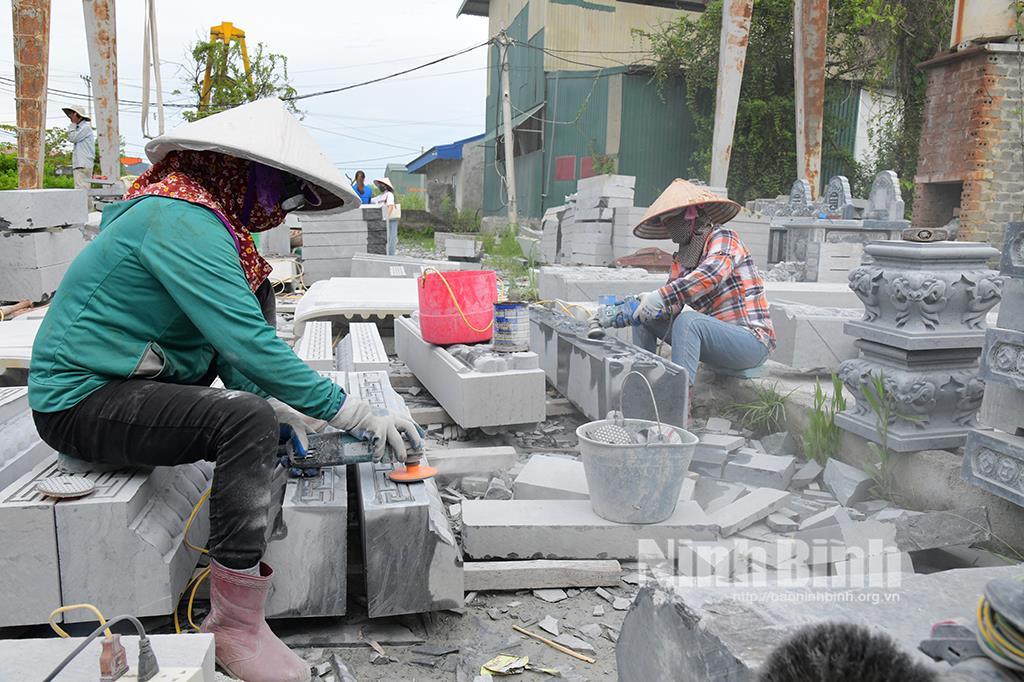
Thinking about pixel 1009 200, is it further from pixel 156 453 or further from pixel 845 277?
pixel 156 453

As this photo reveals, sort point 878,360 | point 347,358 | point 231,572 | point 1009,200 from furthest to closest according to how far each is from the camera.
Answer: point 1009,200
point 347,358
point 878,360
point 231,572

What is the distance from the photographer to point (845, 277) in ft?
30.5

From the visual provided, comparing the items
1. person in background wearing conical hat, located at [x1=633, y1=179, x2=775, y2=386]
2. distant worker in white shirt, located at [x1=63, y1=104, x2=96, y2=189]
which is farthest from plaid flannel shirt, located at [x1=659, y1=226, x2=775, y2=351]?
distant worker in white shirt, located at [x1=63, y1=104, x2=96, y2=189]

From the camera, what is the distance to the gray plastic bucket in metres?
2.87

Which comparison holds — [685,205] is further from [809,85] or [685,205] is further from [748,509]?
[809,85]

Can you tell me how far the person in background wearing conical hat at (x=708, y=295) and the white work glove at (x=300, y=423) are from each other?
238 cm

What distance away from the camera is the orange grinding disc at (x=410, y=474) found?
272 centimetres

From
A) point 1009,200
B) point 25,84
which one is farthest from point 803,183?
point 25,84

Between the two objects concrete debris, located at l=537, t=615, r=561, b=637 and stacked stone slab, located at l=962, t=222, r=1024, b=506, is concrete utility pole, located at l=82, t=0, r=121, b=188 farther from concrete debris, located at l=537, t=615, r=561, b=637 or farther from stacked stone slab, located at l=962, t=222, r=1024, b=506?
stacked stone slab, located at l=962, t=222, r=1024, b=506

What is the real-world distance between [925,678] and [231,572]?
180 centimetres

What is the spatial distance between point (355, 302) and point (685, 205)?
328 cm

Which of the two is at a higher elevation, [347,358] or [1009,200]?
[1009,200]

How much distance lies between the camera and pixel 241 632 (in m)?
2.21

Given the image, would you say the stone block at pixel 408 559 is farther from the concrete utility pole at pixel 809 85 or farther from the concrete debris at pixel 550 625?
the concrete utility pole at pixel 809 85
